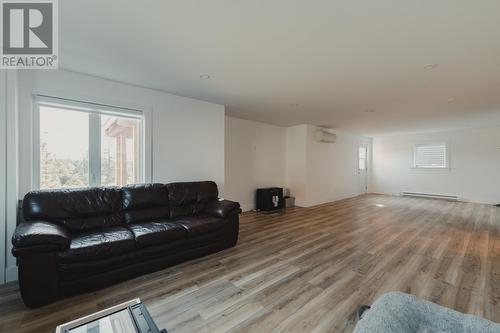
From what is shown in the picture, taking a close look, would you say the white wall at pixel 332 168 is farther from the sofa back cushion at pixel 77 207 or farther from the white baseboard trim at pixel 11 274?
the white baseboard trim at pixel 11 274

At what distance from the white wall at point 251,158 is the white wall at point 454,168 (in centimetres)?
491

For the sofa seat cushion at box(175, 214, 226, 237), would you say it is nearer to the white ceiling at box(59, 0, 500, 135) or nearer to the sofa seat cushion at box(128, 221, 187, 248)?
the sofa seat cushion at box(128, 221, 187, 248)

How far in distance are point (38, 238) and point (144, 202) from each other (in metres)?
1.22

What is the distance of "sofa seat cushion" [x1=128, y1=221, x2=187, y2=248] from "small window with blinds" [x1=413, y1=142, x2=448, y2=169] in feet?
28.7

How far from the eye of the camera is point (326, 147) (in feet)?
23.0

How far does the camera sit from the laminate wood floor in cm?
179

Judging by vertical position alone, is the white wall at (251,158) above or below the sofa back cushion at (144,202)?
above

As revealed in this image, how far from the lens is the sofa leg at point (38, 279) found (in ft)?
6.10

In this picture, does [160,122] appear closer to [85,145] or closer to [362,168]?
[85,145]

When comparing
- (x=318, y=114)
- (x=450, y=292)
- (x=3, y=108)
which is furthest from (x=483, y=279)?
(x=3, y=108)

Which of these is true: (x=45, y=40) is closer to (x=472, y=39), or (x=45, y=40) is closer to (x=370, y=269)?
(x=472, y=39)

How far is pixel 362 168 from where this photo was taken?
884 centimetres

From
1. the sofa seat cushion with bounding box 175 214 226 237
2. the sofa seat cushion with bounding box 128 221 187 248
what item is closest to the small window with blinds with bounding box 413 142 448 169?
the sofa seat cushion with bounding box 175 214 226 237

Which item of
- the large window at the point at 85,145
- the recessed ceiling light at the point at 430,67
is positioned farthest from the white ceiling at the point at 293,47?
the large window at the point at 85,145
